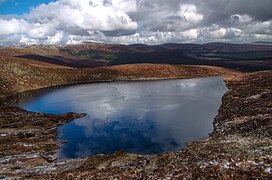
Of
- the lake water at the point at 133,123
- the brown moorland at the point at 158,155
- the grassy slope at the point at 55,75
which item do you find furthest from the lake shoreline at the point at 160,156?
the grassy slope at the point at 55,75

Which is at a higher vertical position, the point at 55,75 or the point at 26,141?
the point at 55,75

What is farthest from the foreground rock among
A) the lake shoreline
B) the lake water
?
the lake water

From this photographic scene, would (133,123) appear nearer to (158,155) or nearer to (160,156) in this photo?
(158,155)

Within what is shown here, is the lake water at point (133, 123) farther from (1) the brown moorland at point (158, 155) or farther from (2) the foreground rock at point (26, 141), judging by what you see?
(1) the brown moorland at point (158, 155)

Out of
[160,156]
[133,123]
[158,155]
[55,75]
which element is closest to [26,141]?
[133,123]

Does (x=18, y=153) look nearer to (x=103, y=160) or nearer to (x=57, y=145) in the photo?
(x=57, y=145)

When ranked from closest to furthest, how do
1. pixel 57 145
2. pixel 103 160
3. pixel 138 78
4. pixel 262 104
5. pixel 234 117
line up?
pixel 103 160, pixel 57 145, pixel 234 117, pixel 262 104, pixel 138 78

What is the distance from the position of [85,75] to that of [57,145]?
13903 centimetres

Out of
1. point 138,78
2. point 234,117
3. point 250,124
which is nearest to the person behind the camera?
point 250,124

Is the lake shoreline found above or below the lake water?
above

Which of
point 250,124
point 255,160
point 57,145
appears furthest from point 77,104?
point 255,160

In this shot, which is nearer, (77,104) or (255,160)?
(255,160)

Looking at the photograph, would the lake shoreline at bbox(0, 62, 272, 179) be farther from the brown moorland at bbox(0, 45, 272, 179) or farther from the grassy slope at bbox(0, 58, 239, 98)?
the grassy slope at bbox(0, 58, 239, 98)

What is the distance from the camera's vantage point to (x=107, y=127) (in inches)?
2397
